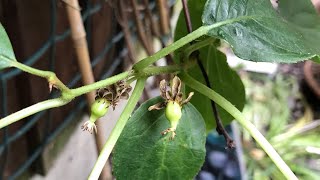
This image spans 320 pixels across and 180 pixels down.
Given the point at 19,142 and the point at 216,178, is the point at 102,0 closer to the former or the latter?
the point at 19,142

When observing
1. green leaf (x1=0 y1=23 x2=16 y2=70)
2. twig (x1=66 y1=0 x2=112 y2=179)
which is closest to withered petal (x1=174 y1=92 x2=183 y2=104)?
green leaf (x1=0 y1=23 x2=16 y2=70)

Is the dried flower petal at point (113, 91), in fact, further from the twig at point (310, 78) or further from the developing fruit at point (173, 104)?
the twig at point (310, 78)

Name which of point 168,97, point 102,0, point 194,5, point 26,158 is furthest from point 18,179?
point 168,97

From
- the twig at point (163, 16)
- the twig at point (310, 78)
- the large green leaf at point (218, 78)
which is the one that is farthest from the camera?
the twig at point (310, 78)

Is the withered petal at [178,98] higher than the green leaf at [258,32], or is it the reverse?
the green leaf at [258,32]

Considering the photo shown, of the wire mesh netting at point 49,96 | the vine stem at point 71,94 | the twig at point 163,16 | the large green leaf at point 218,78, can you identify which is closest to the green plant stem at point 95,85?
the vine stem at point 71,94

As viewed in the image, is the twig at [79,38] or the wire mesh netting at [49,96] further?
the wire mesh netting at [49,96]
